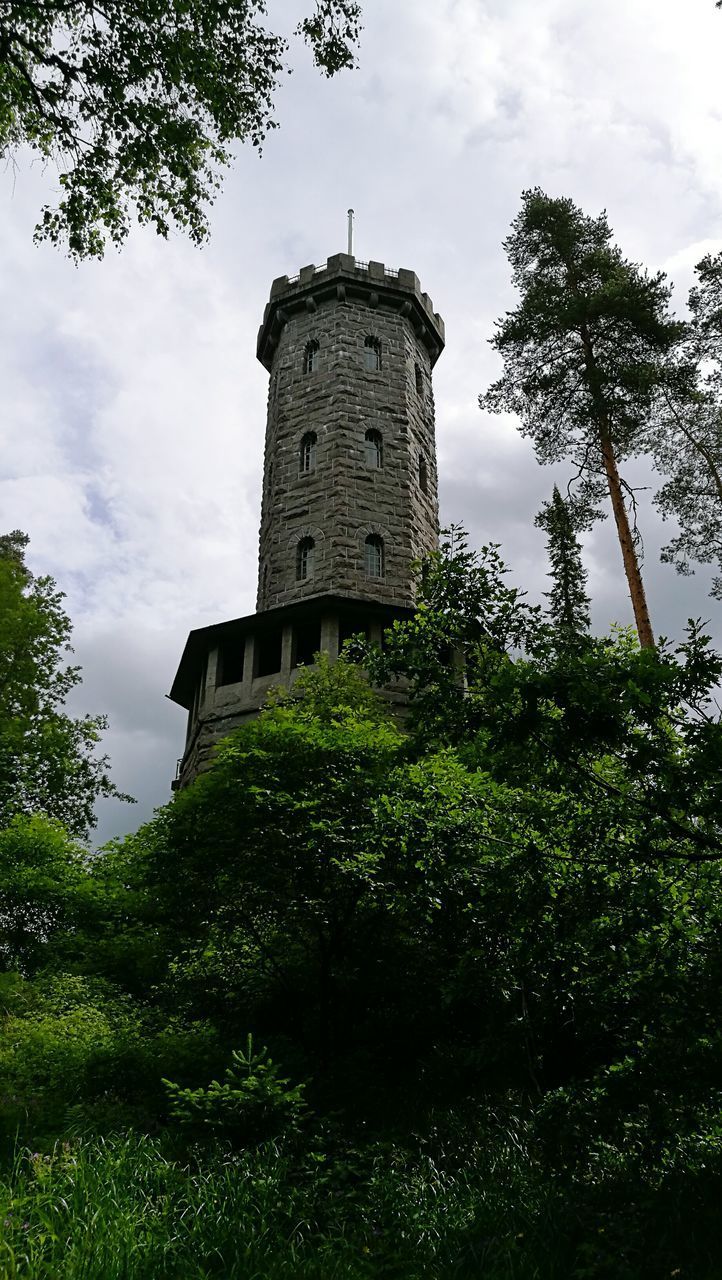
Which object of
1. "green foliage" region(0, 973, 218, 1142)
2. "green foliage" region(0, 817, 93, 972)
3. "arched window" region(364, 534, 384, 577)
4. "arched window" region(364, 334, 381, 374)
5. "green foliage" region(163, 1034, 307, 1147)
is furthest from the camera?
"arched window" region(364, 334, 381, 374)

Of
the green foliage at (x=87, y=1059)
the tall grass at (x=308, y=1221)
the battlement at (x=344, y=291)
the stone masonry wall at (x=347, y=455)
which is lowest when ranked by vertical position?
the tall grass at (x=308, y=1221)

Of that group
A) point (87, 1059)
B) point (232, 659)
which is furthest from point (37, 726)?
point (87, 1059)

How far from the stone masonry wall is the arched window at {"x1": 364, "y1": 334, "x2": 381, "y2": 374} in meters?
0.15

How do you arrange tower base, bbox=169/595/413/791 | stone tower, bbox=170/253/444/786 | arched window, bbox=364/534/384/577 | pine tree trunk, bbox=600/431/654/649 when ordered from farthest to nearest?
1. arched window, bbox=364/534/384/577
2. stone tower, bbox=170/253/444/786
3. tower base, bbox=169/595/413/791
4. pine tree trunk, bbox=600/431/654/649

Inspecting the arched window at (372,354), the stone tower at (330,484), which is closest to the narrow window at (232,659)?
the stone tower at (330,484)

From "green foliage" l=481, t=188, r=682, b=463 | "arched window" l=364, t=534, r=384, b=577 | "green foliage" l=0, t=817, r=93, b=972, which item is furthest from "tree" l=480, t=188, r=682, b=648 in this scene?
"green foliage" l=0, t=817, r=93, b=972

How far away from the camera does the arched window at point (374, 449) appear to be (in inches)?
886

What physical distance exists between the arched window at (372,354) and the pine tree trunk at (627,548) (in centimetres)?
1017

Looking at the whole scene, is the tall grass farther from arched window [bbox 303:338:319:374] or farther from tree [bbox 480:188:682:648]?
arched window [bbox 303:338:319:374]

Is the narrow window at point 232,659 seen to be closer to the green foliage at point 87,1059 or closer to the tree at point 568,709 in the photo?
the green foliage at point 87,1059

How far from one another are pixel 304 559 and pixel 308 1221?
17269 millimetres

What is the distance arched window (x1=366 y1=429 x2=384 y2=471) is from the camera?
73.9 feet

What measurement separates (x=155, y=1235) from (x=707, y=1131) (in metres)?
3.34

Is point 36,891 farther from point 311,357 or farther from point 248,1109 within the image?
point 311,357
